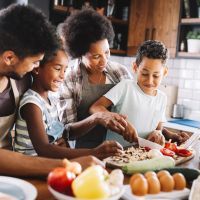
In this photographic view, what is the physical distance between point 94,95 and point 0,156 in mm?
904

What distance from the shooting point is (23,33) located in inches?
48.8

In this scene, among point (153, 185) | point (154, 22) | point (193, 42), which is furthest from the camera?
point (154, 22)

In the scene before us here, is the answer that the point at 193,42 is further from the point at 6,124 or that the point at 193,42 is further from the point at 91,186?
the point at 91,186

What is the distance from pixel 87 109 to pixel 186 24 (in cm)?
197

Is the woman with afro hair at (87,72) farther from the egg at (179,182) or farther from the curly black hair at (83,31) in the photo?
the egg at (179,182)

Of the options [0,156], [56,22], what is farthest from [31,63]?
[56,22]

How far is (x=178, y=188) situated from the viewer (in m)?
0.88

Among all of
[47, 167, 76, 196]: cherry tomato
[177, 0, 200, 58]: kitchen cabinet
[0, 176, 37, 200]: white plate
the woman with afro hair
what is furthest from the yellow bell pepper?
→ [177, 0, 200, 58]: kitchen cabinet

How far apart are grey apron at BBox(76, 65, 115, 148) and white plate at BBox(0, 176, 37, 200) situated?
962 mm

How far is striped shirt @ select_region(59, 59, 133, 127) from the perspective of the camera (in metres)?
1.75

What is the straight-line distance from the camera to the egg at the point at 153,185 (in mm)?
805

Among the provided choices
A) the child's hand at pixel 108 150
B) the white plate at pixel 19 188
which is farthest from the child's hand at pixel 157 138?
the white plate at pixel 19 188

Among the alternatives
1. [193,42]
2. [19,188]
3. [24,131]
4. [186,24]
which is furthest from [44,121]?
[186,24]

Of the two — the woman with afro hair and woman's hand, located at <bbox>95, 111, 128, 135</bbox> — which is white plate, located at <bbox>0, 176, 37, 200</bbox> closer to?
woman's hand, located at <bbox>95, 111, 128, 135</bbox>
